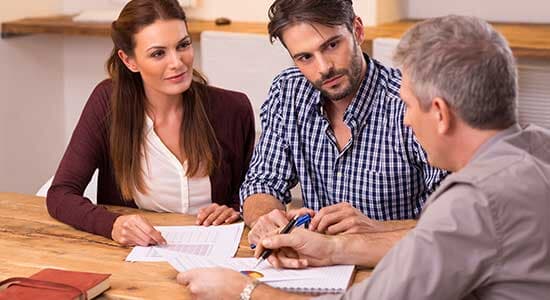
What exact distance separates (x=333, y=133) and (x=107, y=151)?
25.9 inches

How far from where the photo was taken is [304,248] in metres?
2.02

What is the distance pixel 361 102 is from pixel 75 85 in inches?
104

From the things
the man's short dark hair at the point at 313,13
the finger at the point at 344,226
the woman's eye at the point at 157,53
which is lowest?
the finger at the point at 344,226

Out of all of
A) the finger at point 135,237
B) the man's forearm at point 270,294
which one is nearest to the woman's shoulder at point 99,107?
the finger at point 135,237

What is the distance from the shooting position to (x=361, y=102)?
247 centimetres

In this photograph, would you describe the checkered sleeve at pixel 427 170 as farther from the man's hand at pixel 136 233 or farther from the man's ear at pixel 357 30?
the man's hand at pixel 136 233

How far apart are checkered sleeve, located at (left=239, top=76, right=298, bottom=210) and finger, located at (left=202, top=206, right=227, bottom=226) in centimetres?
13

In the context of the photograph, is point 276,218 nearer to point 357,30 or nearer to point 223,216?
point 223,216

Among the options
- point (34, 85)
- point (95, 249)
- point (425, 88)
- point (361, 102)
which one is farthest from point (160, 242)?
point (34, 85)

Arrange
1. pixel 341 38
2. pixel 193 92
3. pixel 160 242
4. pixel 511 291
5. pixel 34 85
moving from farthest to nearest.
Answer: pixel 34 85 → pixel 193 92 → pixel 341 38 → pixel 160 242 → pixel 511 291

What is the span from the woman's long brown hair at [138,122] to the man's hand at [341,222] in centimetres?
62

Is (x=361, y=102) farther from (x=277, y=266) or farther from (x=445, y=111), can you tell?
(x=445, y=111)

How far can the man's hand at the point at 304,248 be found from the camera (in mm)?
2018

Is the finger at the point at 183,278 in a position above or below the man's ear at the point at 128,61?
below
